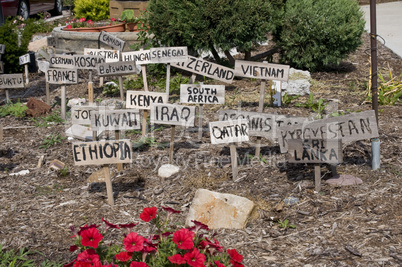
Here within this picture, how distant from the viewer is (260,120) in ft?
14.8

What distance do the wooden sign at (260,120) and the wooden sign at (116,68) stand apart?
2081mm

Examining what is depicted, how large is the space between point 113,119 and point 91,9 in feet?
37.5

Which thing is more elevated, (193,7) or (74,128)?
(193,7)

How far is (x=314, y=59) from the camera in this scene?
793 cm

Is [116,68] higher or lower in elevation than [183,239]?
higher

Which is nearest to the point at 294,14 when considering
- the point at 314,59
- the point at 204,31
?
the point at 314,59

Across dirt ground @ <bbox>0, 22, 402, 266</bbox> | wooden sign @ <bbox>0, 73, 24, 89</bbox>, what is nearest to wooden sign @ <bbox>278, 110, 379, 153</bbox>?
dirt ground @ <bbox>0, 22, 402, 266</bbox>

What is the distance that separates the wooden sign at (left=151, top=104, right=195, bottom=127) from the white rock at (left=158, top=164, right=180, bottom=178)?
436 millimetres

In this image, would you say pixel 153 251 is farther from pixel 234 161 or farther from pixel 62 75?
pixel 62 75

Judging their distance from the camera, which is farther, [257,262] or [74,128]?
[74,128]

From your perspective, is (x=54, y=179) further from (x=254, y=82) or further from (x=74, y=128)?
(x=254, y=82)

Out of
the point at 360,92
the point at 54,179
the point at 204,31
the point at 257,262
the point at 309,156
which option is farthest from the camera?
the point at 204,31

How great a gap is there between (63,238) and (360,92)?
4966 millimetres

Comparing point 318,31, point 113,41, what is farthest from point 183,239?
point 318,31
